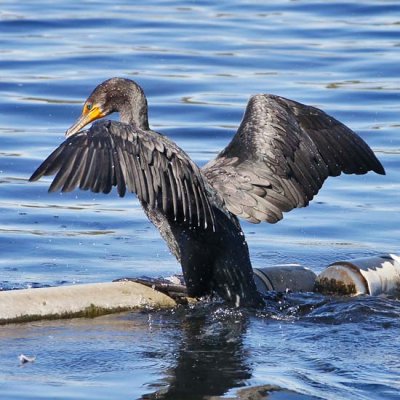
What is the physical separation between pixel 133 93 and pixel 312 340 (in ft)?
6.61

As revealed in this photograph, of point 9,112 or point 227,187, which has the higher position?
point 9,112

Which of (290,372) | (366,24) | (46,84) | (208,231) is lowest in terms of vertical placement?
(290,372)

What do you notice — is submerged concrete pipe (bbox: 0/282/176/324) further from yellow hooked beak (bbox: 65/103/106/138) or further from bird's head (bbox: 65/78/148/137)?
yellow hooked beak (bbox: 65/103/106/138)

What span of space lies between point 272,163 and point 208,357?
174 centimetres

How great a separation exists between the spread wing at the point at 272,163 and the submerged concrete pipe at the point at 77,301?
71 cm

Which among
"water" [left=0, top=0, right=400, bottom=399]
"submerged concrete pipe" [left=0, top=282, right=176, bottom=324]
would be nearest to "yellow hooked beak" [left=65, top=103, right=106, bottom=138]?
"water" [left=0, top=0, right=400, bottom=399]

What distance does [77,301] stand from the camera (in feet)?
24.2

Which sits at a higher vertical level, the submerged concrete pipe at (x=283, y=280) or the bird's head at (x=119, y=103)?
the bird's head at (x=119, y=103)

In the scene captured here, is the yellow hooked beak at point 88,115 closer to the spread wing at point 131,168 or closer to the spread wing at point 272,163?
the spread wing at point 272,163

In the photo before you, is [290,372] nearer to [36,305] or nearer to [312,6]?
[36,305]

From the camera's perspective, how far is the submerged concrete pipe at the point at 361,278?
315 inches

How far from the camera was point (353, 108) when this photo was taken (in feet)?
45.2

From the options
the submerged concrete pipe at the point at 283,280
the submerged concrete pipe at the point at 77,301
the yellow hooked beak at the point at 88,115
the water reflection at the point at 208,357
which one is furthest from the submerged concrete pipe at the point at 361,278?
the yellow hooked beak at the point at 88,115

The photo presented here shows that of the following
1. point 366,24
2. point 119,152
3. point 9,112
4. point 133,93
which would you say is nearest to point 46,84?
point 9,112
